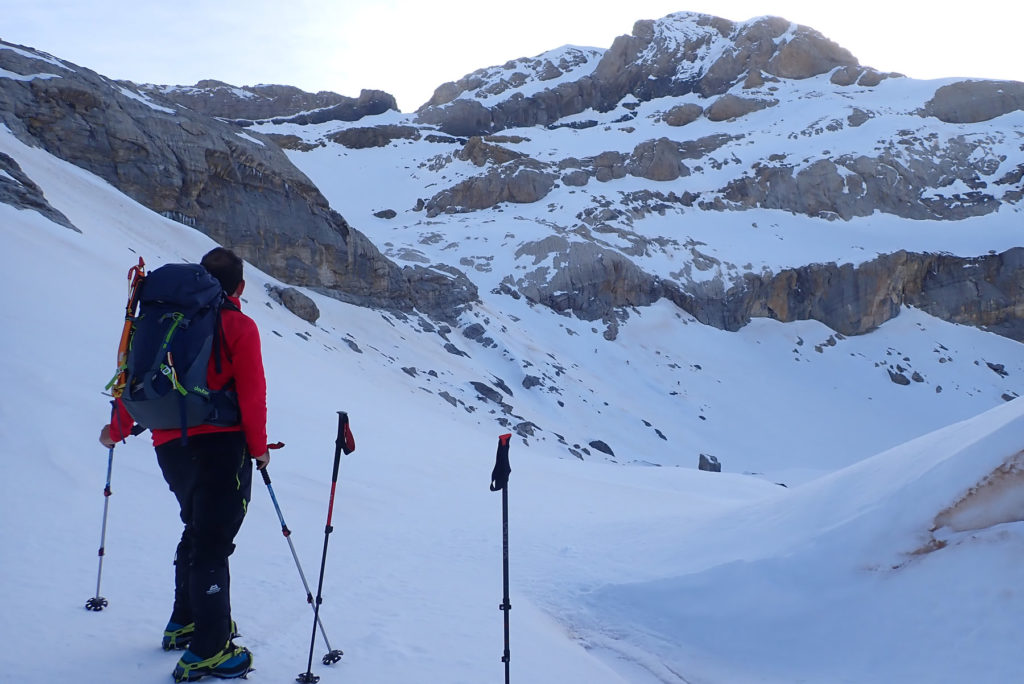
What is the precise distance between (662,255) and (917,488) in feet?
148

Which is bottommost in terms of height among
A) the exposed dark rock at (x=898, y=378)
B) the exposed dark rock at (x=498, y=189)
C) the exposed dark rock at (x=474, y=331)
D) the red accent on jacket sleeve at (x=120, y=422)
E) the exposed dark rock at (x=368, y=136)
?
the exposed dark rock at (x=898, y=378)

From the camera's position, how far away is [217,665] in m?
3.35

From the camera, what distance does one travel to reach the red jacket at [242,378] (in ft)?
11.0

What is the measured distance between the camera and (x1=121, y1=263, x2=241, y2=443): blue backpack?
10.5 ft

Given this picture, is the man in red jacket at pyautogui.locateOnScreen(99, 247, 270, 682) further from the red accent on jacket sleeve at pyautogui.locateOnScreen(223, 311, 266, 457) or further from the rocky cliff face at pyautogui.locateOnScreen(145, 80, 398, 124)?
the rocky cliff face at pyautogui.locateOnScreen(145, 80, 398, 124)

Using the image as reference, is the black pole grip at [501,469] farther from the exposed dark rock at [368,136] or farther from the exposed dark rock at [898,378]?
the exposed dark rock at [368,136]

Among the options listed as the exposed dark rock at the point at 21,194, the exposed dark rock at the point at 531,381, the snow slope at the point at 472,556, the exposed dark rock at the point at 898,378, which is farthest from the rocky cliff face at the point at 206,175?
the exposed dark rock at the point at 898,378

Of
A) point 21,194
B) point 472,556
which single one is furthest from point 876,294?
point 472,556

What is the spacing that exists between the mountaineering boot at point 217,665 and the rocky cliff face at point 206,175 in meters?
Result: 26.6

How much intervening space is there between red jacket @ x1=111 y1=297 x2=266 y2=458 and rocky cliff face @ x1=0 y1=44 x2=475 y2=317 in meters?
26.2

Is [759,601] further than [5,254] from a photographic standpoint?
No

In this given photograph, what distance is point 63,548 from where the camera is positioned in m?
4.67

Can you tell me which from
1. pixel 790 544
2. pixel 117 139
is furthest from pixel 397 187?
pixel 790 544

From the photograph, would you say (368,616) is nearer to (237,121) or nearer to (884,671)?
(884,671)
